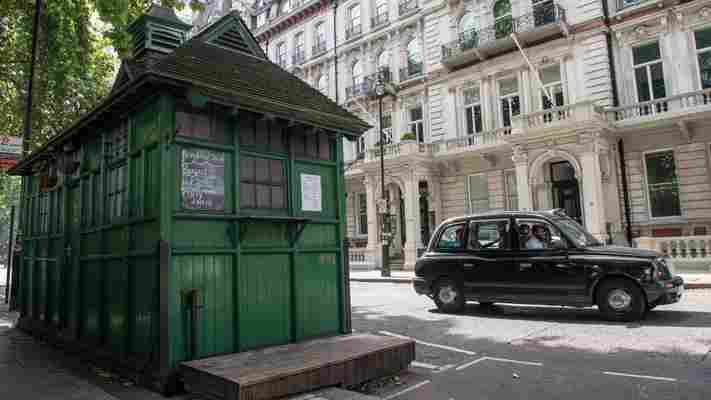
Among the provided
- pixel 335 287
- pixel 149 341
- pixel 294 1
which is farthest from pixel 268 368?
pixel 294 1

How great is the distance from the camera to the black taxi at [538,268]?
28.6ft

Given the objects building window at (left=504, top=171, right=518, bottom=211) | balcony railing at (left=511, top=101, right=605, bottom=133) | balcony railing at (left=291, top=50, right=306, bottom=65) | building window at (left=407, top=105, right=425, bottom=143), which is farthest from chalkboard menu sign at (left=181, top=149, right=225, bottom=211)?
balcony railing at (left=291, top=50, right=306, bottom=65)

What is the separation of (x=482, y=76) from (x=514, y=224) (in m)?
16.3

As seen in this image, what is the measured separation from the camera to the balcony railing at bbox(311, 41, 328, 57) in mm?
33406

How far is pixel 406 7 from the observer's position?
28562mm

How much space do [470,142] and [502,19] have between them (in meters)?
6.35

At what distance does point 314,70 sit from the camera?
34406 mm

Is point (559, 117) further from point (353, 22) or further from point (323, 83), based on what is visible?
point (323, 83)

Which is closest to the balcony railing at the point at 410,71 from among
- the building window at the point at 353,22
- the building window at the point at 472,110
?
the building window at the point at 472,110

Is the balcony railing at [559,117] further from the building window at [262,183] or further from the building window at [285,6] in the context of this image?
the building window at [285,6]

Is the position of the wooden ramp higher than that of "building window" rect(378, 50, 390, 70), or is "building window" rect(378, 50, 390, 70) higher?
"building window" rect(378, 50, 390, 70)

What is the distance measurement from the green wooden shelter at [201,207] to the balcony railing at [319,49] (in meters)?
26.3

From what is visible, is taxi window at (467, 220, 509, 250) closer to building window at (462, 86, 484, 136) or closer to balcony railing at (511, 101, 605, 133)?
balcony railing at (511, 101, 605, 133)

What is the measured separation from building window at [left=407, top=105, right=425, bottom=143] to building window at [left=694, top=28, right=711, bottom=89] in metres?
13.2
